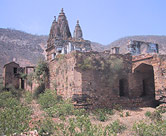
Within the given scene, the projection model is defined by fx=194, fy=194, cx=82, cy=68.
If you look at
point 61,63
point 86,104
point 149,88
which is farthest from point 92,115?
point 149,88

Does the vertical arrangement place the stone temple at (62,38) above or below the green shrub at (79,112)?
above

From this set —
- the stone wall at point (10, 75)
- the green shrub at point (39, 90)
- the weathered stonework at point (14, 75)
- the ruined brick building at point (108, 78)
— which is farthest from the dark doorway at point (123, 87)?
the stone wall at point (10, 75)

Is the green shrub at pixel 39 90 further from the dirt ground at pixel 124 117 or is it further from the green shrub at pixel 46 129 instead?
the green shrub at pixel 46 129

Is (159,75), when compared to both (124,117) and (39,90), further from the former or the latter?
(39,90)

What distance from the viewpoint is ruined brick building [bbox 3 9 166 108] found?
965 cm

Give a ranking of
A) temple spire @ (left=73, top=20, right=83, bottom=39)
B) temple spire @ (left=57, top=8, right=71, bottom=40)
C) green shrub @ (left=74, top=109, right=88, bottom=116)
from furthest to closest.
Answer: temple spire @ (left=73, top=20, right=83, bottom=39)
temple spire @ (left=57, top=8, right=71, bottom=40)
green shrub @ (left=74, top=109, right=88, bottom=116)

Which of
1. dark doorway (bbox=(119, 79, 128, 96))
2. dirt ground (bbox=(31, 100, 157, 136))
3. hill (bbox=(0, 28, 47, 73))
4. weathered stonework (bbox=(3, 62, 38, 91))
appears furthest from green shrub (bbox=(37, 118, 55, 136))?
hill (bbox=(0, 28, 47, 73))

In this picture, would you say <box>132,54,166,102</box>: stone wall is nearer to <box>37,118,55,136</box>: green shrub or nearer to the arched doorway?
the arched doorway

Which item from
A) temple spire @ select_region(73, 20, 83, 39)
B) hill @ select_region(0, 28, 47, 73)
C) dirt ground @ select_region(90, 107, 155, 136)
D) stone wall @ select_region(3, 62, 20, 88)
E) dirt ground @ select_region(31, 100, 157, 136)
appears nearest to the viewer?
dirt ground @ select_region(90, 107, 155, 136)

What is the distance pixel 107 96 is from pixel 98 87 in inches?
28.8

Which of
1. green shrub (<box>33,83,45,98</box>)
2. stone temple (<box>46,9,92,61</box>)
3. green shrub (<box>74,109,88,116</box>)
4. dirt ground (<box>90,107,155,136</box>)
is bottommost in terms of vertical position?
dirt ground (<box>90,107,155,136</box>)

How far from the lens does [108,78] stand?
34.1ft

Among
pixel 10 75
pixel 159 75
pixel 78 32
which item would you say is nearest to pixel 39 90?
pixel 10 75

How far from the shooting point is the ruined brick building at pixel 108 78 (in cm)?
965
